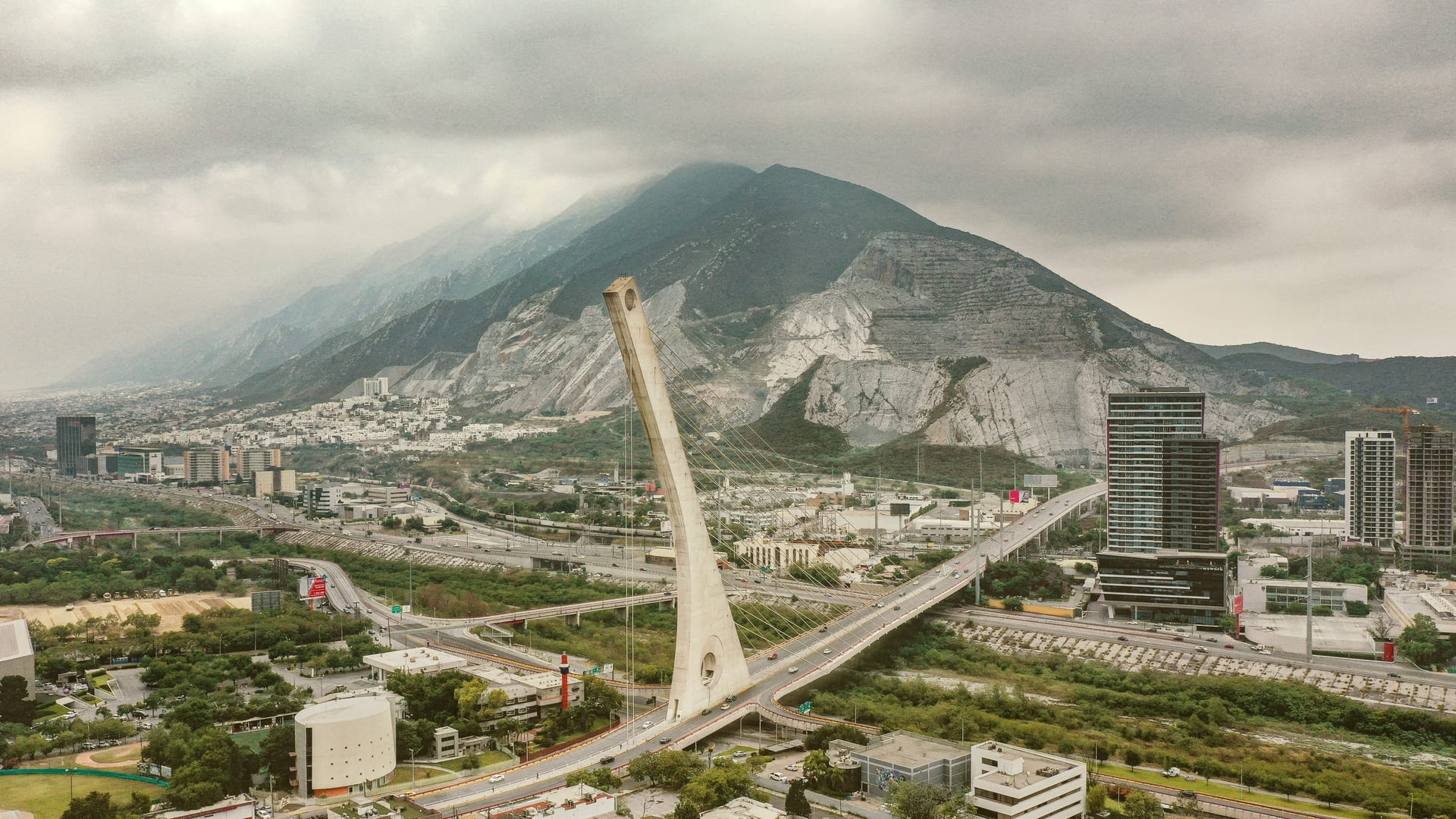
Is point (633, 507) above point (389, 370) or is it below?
below

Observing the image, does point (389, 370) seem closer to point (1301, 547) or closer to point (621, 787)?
point (1301, 547)

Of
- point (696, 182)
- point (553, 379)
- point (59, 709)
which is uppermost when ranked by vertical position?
point (696, 182)

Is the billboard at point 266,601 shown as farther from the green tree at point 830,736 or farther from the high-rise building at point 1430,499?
the high-rise building at point 1430,499

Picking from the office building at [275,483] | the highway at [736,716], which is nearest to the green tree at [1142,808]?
the highway at [736,716]

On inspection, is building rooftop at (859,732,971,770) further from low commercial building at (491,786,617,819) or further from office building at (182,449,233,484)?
office building at (182,449,233,484)

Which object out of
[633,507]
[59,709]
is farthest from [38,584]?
[633,507]

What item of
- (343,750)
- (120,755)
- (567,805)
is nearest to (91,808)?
(343,750)
